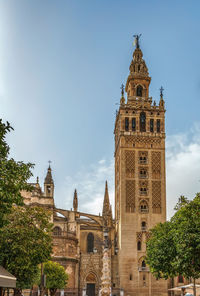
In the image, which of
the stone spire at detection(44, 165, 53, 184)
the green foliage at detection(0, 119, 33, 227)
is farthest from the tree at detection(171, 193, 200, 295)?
the stone spire at detection(44, 165, 53, 184)

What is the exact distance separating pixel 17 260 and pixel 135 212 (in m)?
40.6

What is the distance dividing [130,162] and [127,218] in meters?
8.93

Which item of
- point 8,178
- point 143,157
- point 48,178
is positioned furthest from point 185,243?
point 48,178

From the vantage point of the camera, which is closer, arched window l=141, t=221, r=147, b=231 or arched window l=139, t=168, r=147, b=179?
arched window l=141, t=221, r=147, b=231

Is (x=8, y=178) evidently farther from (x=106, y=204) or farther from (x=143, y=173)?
(x=106, y=204)

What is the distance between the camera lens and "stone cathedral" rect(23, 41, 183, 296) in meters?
60.4

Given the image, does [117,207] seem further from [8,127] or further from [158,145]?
[8,127]

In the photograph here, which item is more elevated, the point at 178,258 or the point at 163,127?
the point at 163,127

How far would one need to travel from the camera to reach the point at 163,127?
222 ft

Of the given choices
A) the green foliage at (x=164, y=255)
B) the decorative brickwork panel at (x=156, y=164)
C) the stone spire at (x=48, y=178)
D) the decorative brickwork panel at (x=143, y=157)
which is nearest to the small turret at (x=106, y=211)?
the decorative brickwork panel at (x=156, y=164)

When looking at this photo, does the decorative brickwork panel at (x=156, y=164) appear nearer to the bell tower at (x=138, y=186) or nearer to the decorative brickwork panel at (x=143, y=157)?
the bell tower at (x=138, y=186)

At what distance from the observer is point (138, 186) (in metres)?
64.5

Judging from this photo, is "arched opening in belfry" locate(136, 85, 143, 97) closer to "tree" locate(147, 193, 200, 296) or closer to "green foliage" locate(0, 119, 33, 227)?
"tree" locate(147, 193, 200, 296)

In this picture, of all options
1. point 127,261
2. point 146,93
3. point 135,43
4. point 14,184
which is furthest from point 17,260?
point 135,43
